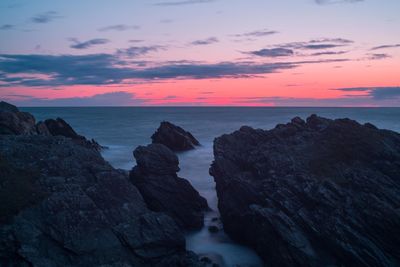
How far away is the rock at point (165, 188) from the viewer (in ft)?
107

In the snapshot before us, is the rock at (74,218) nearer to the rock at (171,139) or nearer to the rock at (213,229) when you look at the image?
the rock at (213,229)

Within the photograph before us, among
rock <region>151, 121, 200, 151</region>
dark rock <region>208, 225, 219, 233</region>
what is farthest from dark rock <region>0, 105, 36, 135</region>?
rock <region>151, 121, 200, 151</region>

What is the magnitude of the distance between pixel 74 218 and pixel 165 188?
1091 cm

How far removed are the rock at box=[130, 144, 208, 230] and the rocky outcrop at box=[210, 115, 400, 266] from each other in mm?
2556

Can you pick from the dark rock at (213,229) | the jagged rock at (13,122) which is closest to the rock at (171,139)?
the jagged rock at (13,122)

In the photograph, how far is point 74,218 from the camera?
23.9 meters

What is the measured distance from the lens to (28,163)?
2864 centimetres

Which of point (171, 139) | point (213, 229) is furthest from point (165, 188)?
point (171, 139)

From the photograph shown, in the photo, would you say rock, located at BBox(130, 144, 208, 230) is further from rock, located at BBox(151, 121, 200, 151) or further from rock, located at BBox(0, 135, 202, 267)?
rock, located at BBox(151, 121, 200, 151)

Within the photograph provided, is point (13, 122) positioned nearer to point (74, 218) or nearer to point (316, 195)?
point (74, 218)

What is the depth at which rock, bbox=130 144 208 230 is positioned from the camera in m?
32.5

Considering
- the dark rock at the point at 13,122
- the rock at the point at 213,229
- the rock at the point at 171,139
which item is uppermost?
the dark rock at the point at 13,122

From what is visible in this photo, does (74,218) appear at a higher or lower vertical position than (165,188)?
higher

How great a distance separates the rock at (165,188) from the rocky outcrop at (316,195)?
8.39 feet
